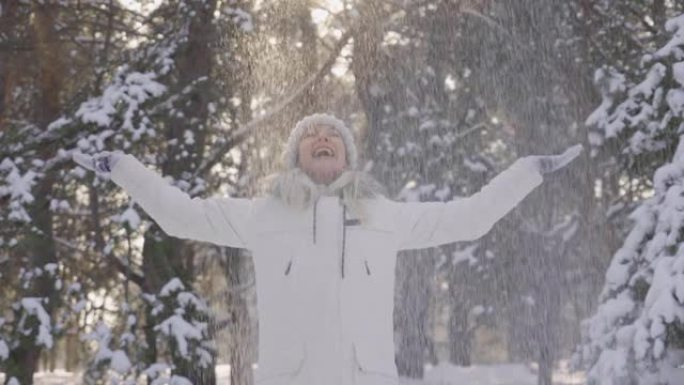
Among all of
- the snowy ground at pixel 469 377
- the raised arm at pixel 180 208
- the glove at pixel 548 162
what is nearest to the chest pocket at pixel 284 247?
the raised arm at pixel 180 208

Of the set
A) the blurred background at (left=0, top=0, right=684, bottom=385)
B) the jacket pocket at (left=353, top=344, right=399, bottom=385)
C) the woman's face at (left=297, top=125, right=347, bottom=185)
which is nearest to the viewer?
the jacket pocket at (left=353, top=344, right=399, bottom=385)

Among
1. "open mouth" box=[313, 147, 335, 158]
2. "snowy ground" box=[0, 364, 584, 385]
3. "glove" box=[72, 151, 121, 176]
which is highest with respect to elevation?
"open mouth" box=[313, 147, 335, 158]

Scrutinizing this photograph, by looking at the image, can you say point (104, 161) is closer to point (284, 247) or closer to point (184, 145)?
point (284, 247)

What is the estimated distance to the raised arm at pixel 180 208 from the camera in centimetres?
352

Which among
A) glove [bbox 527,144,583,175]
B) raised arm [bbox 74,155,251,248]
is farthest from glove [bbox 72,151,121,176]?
glove [bbox 527,144,583,175]

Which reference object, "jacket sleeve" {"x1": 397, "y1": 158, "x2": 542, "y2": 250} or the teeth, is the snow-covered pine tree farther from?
the teeth

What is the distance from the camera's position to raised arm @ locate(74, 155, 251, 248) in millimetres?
3518

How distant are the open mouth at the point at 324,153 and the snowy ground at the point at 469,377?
41.0 feet

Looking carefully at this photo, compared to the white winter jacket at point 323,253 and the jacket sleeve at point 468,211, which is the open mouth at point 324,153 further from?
the jacket sleeve at point 468,211

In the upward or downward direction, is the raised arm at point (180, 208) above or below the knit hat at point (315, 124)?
below

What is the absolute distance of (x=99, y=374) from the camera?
9898 millimetres

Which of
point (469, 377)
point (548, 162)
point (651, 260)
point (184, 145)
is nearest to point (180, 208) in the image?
point (548, 162)

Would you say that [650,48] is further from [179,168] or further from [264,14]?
[179,168]

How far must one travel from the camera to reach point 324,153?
3652 millimetres
